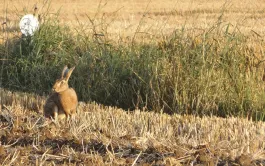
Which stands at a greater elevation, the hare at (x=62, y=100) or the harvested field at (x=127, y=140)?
the hare at (x=62, y=100)

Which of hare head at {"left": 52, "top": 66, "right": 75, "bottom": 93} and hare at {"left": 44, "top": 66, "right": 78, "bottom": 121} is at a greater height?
hare head at {"left": 52, "top": 66, "right": 75, "bottom": 93}

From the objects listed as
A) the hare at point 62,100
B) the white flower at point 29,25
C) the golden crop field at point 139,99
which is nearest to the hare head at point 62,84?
the hare at point 62,100

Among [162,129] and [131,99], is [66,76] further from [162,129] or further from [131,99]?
[131,99]

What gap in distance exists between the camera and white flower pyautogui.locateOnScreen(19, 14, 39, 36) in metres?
9.09

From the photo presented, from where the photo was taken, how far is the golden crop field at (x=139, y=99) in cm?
456

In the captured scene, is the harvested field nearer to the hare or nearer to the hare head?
the hare

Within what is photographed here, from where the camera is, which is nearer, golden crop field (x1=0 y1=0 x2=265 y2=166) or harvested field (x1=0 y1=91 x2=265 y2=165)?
harvested field (x1=0 y1=91 x2=265 y2=165)

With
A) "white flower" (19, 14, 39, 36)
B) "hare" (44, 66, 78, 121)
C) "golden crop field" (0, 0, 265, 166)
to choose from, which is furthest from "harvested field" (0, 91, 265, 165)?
"white flower" (19, 14, 39, 36)

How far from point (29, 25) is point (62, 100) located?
3.93 metres

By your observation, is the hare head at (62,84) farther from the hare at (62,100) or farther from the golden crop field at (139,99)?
the golden crop field at (139,99)

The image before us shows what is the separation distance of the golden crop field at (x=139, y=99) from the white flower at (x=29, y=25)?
5.2 inches

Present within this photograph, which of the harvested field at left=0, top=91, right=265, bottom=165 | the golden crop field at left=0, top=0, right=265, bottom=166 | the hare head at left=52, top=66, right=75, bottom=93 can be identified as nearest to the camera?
the harvested field at left=0, top=91, right=265, bottom=165

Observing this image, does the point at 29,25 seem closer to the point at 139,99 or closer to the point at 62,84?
the point at 139,99

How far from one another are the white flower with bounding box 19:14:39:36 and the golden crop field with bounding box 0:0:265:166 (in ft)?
0.43
